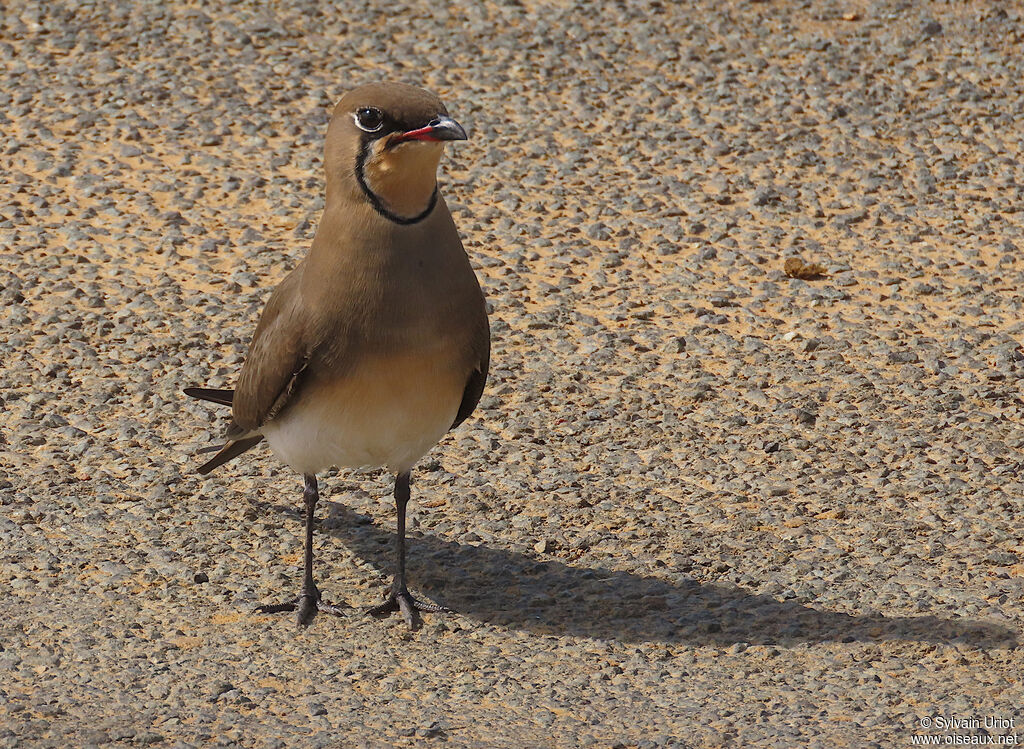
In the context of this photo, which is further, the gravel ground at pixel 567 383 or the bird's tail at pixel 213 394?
the bird's tail at pixel 213 394

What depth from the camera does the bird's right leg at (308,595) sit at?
483 centimetres

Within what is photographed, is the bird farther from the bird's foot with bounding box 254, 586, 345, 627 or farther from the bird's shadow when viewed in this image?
the bird's shadow

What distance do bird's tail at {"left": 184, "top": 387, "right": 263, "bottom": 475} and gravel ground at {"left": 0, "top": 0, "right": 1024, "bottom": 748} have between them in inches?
6.6

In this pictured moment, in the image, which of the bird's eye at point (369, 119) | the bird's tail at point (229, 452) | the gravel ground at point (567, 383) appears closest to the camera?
the bird's eye at point (369, 119)

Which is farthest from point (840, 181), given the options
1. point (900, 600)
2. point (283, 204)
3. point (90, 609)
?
point (90, 609)

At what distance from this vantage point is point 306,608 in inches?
190

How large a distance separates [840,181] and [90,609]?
4.71 meters

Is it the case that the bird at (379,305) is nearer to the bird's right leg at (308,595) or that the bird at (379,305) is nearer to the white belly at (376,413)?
the white belly at (376,413)

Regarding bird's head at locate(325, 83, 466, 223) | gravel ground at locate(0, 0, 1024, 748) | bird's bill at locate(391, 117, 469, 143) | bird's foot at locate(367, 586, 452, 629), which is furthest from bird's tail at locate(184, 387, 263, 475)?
bird's bill at locate(391, 117, 469, 143)

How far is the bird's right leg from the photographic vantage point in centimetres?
483

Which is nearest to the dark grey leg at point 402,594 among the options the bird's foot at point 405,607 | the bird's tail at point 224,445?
the bird's foot at point 405,607

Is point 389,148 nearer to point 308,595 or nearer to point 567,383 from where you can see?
point 308,595

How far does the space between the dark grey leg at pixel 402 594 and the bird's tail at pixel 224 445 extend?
63 centimetres

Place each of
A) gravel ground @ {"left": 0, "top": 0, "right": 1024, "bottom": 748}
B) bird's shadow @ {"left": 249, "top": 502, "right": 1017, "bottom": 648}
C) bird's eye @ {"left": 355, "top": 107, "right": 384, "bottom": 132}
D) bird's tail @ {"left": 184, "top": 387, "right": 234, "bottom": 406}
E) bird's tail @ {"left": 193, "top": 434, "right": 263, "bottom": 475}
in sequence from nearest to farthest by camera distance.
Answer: bird's eye @ {"left": 355, "top": 107, "right": 384, "bottom": 132}
gravel ground @ {"left": 0, "top": 0, "right": 1024, "bottom": 748}
bird's shadow @ {"left": 249, "top": 502, "right": 1017, "bottom": 648}
bird's tail @ {"left": 193, "top": 434, "right": 263, "bottom": 475}
bird's tail @ {"left": 184, "top": 387, "right": 234, "bottom": 406}
